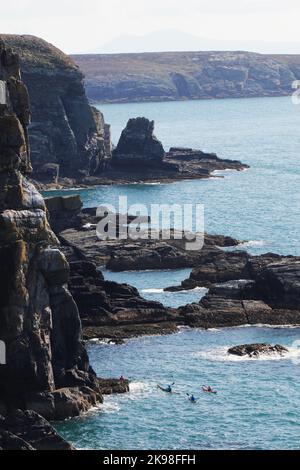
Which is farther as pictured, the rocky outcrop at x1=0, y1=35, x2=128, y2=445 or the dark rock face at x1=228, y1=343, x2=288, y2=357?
the dark rock face at x1=228, y1=343, x2=288, y2=357

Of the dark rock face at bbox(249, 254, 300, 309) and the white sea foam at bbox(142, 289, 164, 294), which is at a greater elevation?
the dark rock face at bbox(249, 254, 300, 309)

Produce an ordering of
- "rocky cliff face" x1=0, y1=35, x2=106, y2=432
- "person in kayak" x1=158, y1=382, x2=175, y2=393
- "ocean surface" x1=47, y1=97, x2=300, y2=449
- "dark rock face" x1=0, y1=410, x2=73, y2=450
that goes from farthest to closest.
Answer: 1. "person in kayak" x1=158, y1=382, x2=175, y2=393
2. "rocky cliff face" x1=0, y1=35, x2=106, y2=432
3. "ocean surface" x1=47, y1=97, x2=300, y2=449
4. "dark rock face" x1=0, y1=410, x2=73, y2=450

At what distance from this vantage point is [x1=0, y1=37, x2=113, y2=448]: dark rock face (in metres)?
83.8

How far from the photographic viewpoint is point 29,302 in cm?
8488

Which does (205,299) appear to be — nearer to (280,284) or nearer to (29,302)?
(280,284)

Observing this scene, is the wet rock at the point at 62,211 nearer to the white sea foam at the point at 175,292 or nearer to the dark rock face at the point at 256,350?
the white sea foam at the point at 175,292

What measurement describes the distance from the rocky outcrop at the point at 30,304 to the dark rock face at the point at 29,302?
0.20 feet

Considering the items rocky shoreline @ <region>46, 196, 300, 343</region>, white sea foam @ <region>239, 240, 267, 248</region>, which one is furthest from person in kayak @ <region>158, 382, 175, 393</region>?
white sea foam @ <region>239, 240, 267, 248</region>

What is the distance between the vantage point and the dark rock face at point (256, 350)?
104m

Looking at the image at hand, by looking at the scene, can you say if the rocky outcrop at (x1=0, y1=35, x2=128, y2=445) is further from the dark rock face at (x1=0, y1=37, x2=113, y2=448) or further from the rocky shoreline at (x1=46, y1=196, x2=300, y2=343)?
the rocky shoreline at (x1=46, y1=196, x2=300, y2=343)

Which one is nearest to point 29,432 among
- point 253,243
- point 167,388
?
point 167,388

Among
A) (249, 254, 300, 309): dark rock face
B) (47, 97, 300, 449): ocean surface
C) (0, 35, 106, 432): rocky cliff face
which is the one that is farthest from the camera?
(249, 254, 300, 309): dark rock face
